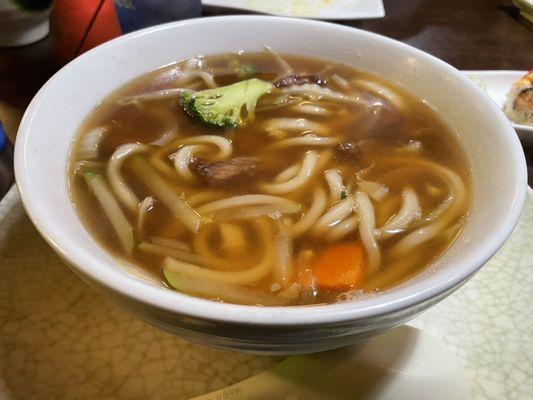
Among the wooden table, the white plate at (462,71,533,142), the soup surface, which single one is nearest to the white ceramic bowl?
the soup surface

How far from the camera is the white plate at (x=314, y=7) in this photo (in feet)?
10.0

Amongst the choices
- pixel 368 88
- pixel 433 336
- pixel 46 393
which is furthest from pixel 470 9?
pixel 46 393

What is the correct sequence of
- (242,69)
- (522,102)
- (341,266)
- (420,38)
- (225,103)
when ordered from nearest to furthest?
1. (341,266)
2. (225,103)
3. (242,69)
4. (522,102)
5. (420,38)

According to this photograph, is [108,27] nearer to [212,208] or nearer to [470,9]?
[212,208]

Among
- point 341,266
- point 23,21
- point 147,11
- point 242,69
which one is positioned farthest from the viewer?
point 23,21

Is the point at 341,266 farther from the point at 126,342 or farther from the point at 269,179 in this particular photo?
the point at 126,342

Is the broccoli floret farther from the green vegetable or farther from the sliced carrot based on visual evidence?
the sliced carrot

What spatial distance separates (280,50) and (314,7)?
1381 millimetres

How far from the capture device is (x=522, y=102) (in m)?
2.44

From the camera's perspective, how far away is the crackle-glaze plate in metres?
1.19

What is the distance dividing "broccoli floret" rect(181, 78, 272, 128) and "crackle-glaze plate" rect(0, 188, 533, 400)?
614mm

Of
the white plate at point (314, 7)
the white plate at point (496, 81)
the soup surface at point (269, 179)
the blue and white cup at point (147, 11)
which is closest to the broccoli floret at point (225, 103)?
the soup surface at point (269, 179)

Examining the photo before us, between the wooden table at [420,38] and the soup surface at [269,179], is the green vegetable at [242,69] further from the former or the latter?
the wooden table at [420,38]

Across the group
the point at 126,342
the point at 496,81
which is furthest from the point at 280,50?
the point at 496,81
